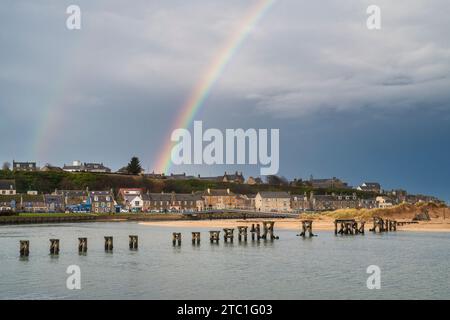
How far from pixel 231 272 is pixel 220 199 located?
14180cm

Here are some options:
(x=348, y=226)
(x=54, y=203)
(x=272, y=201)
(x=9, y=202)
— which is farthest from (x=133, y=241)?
(x=272, y=201)

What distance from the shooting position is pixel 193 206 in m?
162

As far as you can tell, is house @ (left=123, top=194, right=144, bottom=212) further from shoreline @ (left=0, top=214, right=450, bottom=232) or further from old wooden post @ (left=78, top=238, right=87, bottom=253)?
old wooden post @ (left=78, top=238, right=87, bottom=253)

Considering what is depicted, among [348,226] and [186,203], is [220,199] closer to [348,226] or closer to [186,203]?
[186,203]

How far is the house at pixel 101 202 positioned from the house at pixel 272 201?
151 feet

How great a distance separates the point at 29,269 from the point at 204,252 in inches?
629

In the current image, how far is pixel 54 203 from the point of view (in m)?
140

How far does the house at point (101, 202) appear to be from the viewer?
14735cm

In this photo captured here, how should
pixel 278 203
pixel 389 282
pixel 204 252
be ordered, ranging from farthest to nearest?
pixel 278 203 < pixel 204 252 < pixel 389 282

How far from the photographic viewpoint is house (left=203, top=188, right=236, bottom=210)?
173688 millimetres

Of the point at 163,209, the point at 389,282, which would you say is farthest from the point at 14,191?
the point at 389,282

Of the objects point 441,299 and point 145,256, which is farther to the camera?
point 145,256
